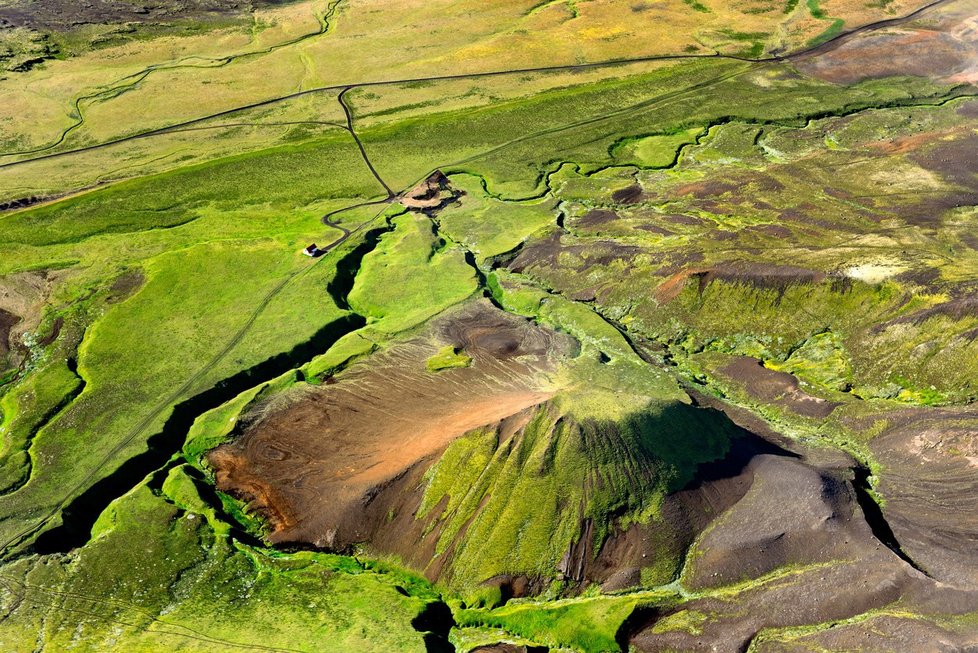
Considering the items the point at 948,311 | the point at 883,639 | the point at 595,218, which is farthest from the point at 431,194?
the point at 883,639

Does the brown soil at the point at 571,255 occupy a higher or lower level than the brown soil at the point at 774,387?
higher

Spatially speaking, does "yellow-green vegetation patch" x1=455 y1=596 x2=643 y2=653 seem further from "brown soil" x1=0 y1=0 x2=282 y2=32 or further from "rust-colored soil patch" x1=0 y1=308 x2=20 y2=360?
"brown soil" x1=0 y1=0 x2=282 y2=32

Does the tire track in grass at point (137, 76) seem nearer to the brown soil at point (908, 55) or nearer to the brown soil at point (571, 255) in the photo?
the brown soil at point (571, 255)

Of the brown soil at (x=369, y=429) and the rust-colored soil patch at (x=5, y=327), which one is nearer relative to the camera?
the brown soil at (x=369, y=429)

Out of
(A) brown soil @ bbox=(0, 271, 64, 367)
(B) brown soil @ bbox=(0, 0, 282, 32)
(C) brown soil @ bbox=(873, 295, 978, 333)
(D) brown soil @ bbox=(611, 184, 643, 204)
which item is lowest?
(C) brown soil @ bbox=(873, 295, 978, 333)

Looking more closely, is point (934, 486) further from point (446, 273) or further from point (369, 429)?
point (446, 273)

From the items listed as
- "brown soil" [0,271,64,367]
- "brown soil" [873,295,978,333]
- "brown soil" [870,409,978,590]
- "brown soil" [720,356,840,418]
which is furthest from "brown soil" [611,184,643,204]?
"brown soil" [0,271,64,367]

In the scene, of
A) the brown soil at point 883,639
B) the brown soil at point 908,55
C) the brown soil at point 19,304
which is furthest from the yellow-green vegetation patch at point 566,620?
the brown soil at point 908,55

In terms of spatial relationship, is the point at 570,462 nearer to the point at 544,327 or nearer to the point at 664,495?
the point at 664,495

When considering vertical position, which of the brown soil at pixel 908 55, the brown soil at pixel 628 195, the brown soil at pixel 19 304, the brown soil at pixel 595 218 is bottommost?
the brown soil at pixel 595 218
